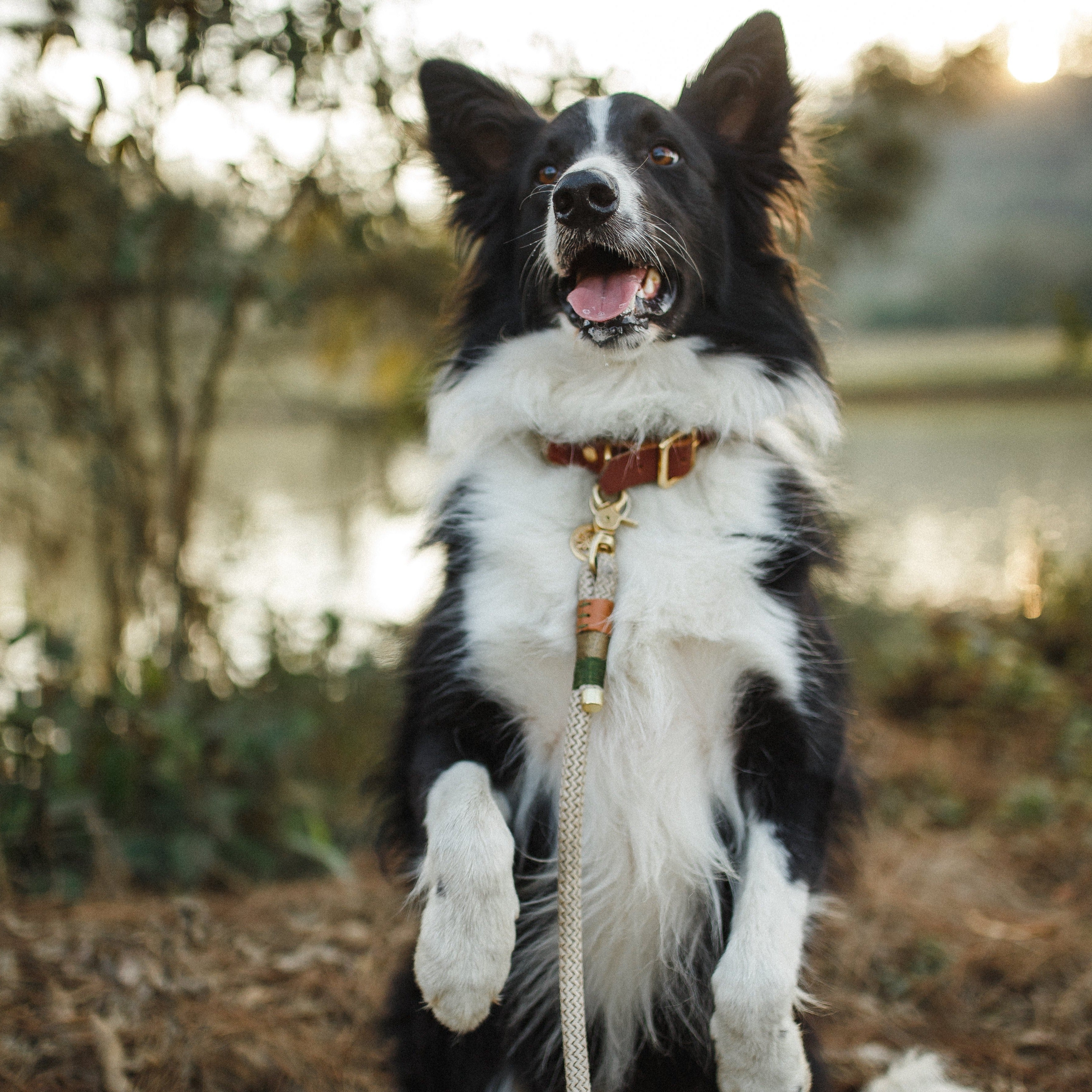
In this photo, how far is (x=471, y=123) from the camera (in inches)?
90.6

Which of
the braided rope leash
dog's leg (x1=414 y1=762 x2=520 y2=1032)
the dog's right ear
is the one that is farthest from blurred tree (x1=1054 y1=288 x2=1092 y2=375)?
dog's leg (x1=414 y1=762 x2=520 y2=1032)

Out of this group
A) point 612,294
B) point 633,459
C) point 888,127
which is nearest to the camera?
point 633,459

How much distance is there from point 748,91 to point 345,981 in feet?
8.89

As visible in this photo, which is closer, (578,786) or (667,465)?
(578,786)

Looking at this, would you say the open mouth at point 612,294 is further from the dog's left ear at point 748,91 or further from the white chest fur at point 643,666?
the dog's left ear at point 748,91

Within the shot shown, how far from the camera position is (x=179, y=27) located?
2.71m

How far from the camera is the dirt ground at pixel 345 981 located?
214 cm

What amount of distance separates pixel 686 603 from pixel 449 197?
4.56 ft

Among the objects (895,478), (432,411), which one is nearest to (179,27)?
(432,411)

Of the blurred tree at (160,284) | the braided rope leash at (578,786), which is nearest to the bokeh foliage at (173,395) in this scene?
the blurred tree at (160,284)

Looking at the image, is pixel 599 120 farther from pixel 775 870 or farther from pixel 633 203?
pixel 775 870

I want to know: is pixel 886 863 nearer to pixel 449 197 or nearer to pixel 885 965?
pixel 885 965

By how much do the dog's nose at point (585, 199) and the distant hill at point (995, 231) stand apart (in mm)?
3585

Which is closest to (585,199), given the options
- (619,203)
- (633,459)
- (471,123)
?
(619,203)
